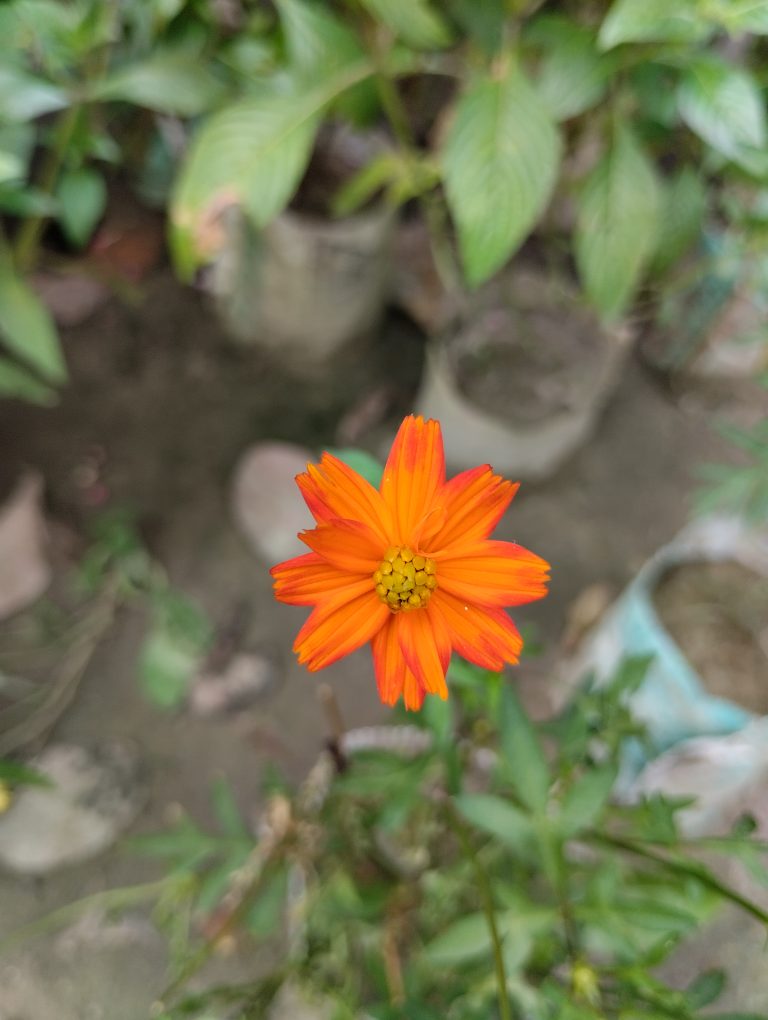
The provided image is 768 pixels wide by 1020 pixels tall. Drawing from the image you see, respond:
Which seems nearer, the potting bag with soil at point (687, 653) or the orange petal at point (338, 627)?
the orange petal at point (338, 627)

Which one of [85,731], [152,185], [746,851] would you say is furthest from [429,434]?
[152,185]

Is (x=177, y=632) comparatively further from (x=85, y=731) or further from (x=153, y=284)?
(x=153, y=284)

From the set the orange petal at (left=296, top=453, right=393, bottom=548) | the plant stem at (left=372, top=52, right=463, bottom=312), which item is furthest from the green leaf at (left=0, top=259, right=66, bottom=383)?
the orange petal at (left=296, top=453, right=393, bottom=548)

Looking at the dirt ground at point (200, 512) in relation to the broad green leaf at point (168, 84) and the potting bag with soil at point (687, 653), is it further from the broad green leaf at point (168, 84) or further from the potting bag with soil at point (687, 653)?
the broad green leaf at point (168, 84)

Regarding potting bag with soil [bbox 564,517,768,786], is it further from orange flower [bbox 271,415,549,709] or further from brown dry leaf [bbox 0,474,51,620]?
brown dry leaf [bbox 0,474,51,620]

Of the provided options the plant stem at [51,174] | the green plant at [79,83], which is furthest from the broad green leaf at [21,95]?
the plant stem at [51,174]

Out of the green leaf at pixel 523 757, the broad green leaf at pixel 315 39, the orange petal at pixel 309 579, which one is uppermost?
the broad green leaf at pixel 315 39
